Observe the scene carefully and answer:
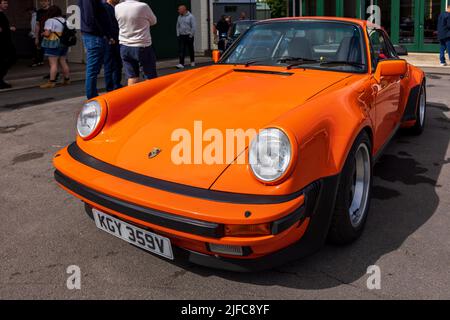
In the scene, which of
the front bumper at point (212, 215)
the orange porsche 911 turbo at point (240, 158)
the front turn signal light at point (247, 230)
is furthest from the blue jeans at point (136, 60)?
the front turn signal light at point (247, 230)

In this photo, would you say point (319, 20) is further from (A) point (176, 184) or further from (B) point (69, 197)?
(B) point (69, 197)

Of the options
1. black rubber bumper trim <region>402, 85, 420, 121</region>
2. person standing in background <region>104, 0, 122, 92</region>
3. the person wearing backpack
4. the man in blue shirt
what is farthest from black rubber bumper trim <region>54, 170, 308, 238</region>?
the man in blue shirt

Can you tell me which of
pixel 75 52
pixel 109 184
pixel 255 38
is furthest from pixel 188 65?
pixel 109 184

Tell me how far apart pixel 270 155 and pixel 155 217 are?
63 centimetres

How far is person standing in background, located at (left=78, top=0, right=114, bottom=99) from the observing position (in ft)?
19.1

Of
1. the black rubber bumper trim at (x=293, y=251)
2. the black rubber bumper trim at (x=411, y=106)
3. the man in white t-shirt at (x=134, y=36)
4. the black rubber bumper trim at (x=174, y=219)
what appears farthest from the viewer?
the man in white t-shirt at (x=134, y=36)

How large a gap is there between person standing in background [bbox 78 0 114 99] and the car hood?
9.07ft

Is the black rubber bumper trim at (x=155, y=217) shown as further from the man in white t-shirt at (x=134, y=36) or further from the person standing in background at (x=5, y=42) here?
the person standing in background at (x=5, y=42)

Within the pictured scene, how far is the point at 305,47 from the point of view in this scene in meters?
3.53

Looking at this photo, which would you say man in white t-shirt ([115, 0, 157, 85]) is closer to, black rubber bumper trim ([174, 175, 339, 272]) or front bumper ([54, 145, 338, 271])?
front bumper ([54, 145, 338, 271])

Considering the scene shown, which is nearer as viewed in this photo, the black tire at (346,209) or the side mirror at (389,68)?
the black tire at (346,209)

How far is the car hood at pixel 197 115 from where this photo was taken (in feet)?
7.77

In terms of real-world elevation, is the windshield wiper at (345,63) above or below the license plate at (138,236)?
above
